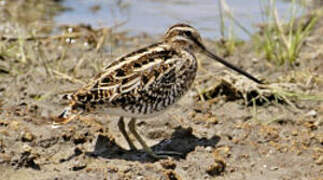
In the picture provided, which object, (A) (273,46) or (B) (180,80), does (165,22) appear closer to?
(A) (273,46)

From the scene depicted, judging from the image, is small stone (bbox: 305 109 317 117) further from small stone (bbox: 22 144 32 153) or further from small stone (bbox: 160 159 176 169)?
small stone (bbox: 22 144 32 153)

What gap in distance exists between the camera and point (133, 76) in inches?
227

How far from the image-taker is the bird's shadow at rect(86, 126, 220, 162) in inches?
233

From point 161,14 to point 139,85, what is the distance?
207 inches

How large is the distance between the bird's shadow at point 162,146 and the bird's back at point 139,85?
1.24 ft

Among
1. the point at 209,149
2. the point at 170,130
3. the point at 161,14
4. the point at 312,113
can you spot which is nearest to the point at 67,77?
the point at 170,130

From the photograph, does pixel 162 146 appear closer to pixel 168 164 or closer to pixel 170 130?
pixel 170 130

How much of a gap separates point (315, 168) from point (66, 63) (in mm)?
3762

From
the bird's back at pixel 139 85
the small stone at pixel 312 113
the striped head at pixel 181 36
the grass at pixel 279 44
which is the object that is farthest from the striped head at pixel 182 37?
the grass at pixel 279 44

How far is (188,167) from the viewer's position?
5.73m

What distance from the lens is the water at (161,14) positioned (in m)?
10.1

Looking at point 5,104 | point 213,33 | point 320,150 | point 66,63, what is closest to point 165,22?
point 213,33

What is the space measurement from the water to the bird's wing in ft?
12.3

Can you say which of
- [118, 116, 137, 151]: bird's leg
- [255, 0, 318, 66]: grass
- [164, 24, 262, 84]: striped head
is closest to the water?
[255, 0, 318, 66]: grass
